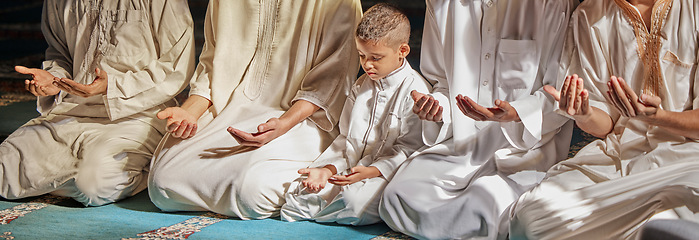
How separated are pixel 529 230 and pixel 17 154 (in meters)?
2.22

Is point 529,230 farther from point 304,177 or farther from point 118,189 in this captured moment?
point 118,189

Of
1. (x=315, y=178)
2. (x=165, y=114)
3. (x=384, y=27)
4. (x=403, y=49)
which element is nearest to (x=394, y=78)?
(x=403, y=49)

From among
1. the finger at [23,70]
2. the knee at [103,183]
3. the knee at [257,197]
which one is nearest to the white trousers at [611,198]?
the knee at [257,197]

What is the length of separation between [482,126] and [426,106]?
35 centimetres

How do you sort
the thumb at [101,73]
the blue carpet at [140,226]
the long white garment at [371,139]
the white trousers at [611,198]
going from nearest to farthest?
the white trousers at [611,198] → the blue carpet at [140,226] → the long white garment at [371,139] → the thumb at [101,73]

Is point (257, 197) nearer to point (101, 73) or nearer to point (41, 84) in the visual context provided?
point (101, 73)

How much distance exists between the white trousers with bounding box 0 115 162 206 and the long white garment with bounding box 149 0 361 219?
0.58 feet

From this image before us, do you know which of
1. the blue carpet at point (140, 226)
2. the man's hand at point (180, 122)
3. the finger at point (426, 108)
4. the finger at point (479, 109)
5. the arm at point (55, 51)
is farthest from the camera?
the arm at point (55, 51)

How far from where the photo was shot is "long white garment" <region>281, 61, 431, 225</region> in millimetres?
3355

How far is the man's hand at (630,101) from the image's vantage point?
106 inches

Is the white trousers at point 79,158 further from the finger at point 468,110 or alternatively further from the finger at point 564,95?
the finger at point 564,95

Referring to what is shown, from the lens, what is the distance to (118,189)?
12.0 feet

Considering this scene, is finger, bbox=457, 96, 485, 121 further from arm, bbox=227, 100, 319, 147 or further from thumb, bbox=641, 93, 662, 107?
arm, bbox=227, 100, 319, 147

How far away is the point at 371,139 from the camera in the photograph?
3461mm
